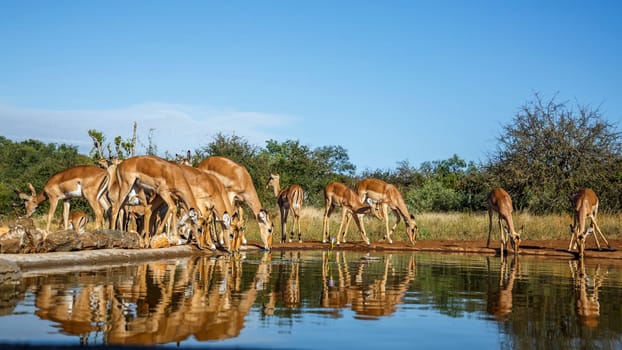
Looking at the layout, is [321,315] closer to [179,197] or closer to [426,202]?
[179,197]

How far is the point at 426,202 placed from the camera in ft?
132

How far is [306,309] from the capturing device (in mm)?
7840

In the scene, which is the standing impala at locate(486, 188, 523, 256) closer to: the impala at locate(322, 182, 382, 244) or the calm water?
the impala at locate(322, 182, 382, 244)

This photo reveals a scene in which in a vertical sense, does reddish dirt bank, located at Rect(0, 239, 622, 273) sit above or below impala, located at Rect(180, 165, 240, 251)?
below

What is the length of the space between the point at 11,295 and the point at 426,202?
110 feet

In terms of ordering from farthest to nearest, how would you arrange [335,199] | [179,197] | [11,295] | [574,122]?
[574,122], [335,199], [179,197], [11,295]

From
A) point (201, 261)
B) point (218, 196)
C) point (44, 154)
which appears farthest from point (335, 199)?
A: point (44, 154)

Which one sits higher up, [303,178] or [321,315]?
[303,178]

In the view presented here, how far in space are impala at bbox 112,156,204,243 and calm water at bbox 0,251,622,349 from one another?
14.7 feet

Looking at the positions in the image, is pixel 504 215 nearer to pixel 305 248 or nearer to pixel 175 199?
pixel 305 248

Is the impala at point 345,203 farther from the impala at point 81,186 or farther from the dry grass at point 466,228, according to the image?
the impala at point 81,186

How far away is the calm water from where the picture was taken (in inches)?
239

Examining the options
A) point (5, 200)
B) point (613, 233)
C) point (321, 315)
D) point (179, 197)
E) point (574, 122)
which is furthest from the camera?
point (574, 122)

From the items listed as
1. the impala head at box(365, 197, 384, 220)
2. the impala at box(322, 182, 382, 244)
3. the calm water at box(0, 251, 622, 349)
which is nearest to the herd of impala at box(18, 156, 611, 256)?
the impala at box(322, 182, 382, 244)
